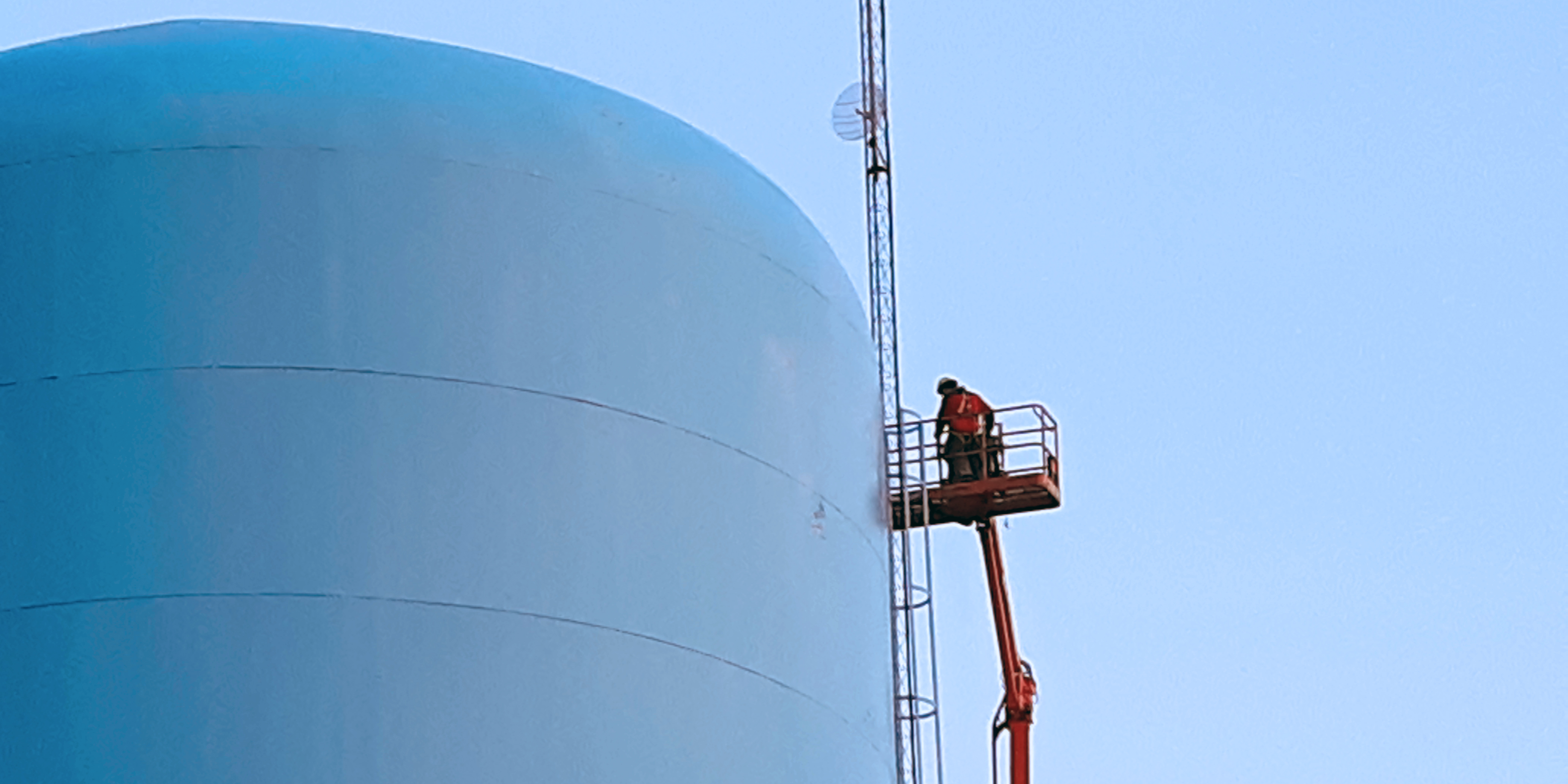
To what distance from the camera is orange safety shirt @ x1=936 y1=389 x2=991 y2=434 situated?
2003 cm

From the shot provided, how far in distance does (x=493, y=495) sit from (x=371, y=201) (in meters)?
2.16

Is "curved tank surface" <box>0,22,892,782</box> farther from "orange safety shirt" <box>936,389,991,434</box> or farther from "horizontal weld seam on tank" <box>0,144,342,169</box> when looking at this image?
"orange safety shirt" <box>936,389,991,434</box>

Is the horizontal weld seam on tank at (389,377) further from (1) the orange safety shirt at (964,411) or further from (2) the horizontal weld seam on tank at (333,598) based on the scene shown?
(1) the orange safety shirt at (964,411)

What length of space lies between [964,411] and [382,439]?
7.26 metres

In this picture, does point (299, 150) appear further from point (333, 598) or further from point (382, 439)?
point (333, 598)

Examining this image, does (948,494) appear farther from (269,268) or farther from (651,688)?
(269,268)

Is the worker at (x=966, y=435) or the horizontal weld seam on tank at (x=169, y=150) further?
the worker at (x=966, y=435)

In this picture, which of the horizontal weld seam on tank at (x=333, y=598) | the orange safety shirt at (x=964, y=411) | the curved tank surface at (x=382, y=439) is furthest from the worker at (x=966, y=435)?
the horizontal weld seam on tank at (x=333, y=598)

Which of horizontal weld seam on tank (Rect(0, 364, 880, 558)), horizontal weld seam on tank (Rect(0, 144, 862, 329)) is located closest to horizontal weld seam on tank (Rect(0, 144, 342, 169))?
horizontal weld seam on tank (Rect(0, 144, 862, 329))

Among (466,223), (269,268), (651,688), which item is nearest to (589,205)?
(466,223)

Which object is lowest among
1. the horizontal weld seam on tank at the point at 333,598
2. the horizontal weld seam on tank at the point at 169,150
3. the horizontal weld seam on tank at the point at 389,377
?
the horizontal weld seam on tank at the point at 333,598

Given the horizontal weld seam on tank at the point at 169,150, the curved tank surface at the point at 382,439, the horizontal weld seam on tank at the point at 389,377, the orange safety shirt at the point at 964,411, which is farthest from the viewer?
the orange safety shirt at the point at 964,411

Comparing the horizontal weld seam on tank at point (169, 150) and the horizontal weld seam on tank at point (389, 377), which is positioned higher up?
the horizontal weld seam on tank at point (169, 150)

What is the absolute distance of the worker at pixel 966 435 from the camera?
2005 cm
